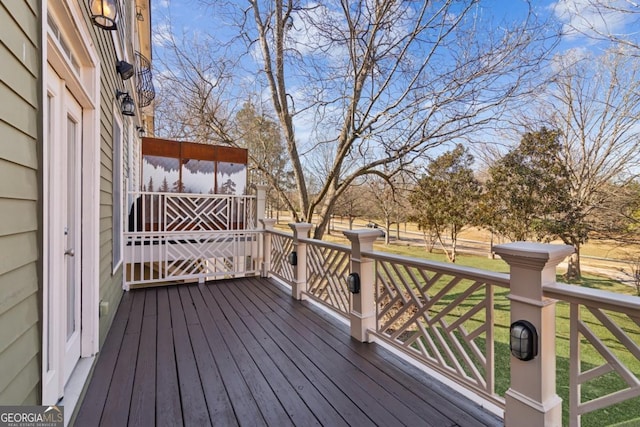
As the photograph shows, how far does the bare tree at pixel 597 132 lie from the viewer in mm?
8266

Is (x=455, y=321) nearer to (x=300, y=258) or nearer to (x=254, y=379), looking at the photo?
(x=254, y=379)

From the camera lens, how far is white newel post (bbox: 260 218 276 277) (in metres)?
5.68

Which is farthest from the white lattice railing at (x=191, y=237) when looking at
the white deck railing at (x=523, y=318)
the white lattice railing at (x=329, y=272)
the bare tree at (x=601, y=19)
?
the bare tree at (x=601, y=19)

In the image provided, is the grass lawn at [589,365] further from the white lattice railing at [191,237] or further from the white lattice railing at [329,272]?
the white lattice railing at [191,237]

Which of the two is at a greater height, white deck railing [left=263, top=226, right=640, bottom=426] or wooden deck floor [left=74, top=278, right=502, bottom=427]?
white deck railing [left=263, top=226, right=640, bottom=426]

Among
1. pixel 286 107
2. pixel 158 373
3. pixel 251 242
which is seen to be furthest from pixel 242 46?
pixel 158 373

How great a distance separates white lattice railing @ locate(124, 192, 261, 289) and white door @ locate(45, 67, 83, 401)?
102 inches

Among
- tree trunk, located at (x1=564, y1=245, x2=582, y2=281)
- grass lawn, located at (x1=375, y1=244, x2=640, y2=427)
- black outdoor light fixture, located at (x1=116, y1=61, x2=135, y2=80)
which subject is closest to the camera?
black outdoor light fixture, located at (x1=116, y1=61, x2=135, y2=80)

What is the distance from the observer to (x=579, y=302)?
1.55 m

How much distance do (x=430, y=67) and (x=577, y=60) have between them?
298cm

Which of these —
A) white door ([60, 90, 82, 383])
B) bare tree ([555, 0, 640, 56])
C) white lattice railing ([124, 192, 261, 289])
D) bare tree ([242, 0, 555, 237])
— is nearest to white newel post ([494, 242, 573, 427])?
white door ([60, 90, 82, 383])

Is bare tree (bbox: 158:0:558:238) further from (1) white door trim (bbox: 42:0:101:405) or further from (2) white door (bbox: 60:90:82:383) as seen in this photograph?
(2) white door (bbox: 60:90:82:383)

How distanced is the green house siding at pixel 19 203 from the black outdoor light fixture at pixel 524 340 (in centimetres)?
221

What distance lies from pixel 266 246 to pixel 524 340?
4548 mm
